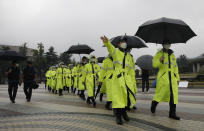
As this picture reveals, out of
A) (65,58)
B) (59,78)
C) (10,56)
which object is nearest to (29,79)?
(10,56)

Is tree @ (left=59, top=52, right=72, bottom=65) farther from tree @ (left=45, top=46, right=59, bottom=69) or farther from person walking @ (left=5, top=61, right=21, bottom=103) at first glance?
person walking @ (left=5, top=61, right=21, bottom=103)

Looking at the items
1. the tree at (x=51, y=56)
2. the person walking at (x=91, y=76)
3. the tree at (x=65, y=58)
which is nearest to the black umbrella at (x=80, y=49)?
the person walking at (x=91, y=76)

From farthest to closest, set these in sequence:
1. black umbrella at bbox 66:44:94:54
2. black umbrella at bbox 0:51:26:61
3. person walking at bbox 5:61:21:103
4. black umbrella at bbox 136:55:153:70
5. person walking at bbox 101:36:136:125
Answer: black umbrella at bbox 136:55:153:70
black umbrella at bbox 66:44:94:54
person walking at bbox 5:61:21:103
black umbrella at bbox 0:51:26:61
person walking at bbox 101:36:136:125

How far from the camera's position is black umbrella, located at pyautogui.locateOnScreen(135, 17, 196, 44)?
19.6ft

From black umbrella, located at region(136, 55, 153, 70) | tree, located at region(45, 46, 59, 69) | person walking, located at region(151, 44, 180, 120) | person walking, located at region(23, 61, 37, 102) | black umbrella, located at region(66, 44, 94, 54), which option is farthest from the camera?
tree, located at region(45, 46, 59, 69)

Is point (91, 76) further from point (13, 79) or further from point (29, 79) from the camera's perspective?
point (13, 79)

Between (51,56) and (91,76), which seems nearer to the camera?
(91,76)

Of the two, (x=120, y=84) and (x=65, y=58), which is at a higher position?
(x=65, y=58)

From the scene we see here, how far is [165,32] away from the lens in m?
6.23

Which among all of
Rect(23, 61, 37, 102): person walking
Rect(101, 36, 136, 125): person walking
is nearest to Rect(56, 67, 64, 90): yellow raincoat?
Rect(23, 61, 37, 102): person walking

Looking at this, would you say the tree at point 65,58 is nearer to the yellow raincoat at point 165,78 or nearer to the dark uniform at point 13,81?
the dark uniform at point 13,81

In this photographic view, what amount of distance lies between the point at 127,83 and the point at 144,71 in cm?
985

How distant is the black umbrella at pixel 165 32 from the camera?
19.6ft

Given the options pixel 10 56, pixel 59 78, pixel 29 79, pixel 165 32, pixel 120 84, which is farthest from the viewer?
pixel 59 78
